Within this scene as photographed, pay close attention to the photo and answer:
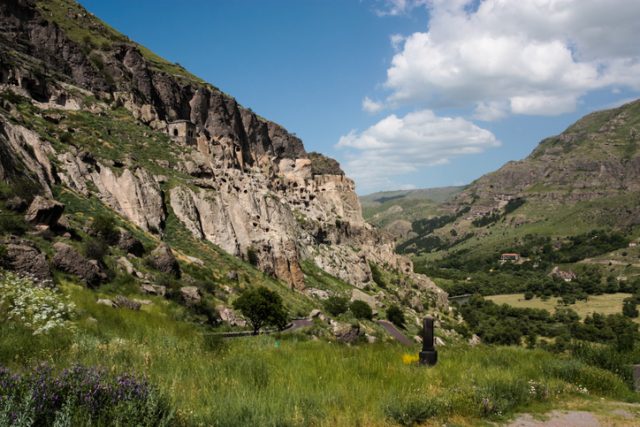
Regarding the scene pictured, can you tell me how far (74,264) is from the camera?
17.9 meters

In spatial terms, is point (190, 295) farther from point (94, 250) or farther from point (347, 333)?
point (347, 333)

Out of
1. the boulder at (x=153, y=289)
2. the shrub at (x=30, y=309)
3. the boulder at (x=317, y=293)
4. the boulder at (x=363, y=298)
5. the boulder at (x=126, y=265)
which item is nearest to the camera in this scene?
the shrub at (x=30, y=309)

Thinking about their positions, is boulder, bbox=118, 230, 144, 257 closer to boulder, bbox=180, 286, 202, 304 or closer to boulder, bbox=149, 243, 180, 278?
boulder, bbox=149, 243, 180, 278

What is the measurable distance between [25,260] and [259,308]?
743 inches

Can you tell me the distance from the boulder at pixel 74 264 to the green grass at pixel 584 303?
14177 cm

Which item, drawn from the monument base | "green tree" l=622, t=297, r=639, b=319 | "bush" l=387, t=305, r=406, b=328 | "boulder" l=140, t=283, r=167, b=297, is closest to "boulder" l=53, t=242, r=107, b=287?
"boulder" l=140, t=283, r=167, b=297

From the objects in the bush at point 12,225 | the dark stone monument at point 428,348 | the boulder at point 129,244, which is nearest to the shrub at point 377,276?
the boulder at point 129,244

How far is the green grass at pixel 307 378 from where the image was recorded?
570 centimetres

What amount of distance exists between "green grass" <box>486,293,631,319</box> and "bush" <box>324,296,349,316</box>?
105987mm

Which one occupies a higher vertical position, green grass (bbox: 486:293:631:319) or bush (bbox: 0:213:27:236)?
bush (bbox: 0:213:27:236)

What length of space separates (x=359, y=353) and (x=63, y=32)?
2931 inches

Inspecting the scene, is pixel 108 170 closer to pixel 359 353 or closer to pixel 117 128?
pixel 117 128

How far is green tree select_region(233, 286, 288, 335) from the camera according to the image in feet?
102

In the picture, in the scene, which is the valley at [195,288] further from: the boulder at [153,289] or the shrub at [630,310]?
the shrub at [630,310]
